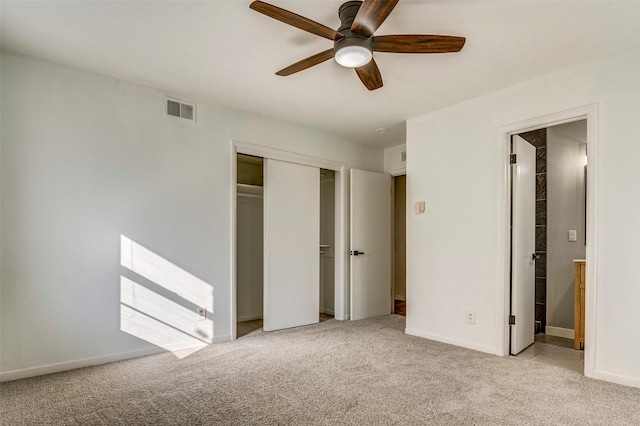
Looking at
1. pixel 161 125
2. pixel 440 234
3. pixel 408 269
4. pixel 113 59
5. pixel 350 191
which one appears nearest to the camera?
pixel 113 59

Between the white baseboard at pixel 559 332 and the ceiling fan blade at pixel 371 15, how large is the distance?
398 cm

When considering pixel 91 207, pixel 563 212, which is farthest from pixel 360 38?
pixel 563 212

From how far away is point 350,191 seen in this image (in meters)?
4.91

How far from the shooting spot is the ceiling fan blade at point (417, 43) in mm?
2148

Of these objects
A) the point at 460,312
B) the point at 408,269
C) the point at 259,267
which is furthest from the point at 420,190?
the point at 259,267

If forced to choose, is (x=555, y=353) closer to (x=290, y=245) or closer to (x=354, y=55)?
(x=290, y=245)

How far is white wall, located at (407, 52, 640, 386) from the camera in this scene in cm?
270

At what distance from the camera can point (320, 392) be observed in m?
2.53

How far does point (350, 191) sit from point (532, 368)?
110 inches

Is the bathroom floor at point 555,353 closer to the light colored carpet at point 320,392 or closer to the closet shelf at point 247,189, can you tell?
the light colored carpet at point 320,392

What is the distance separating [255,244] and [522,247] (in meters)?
3.19

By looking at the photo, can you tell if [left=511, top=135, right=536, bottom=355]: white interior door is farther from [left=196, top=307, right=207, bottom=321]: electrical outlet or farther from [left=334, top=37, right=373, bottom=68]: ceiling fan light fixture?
[left=196, top=307, right=207, bottom=321]: electrical outlet

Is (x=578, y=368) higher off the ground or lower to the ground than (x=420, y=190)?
lower

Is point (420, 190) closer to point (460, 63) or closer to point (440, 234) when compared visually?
point (440, 234)
